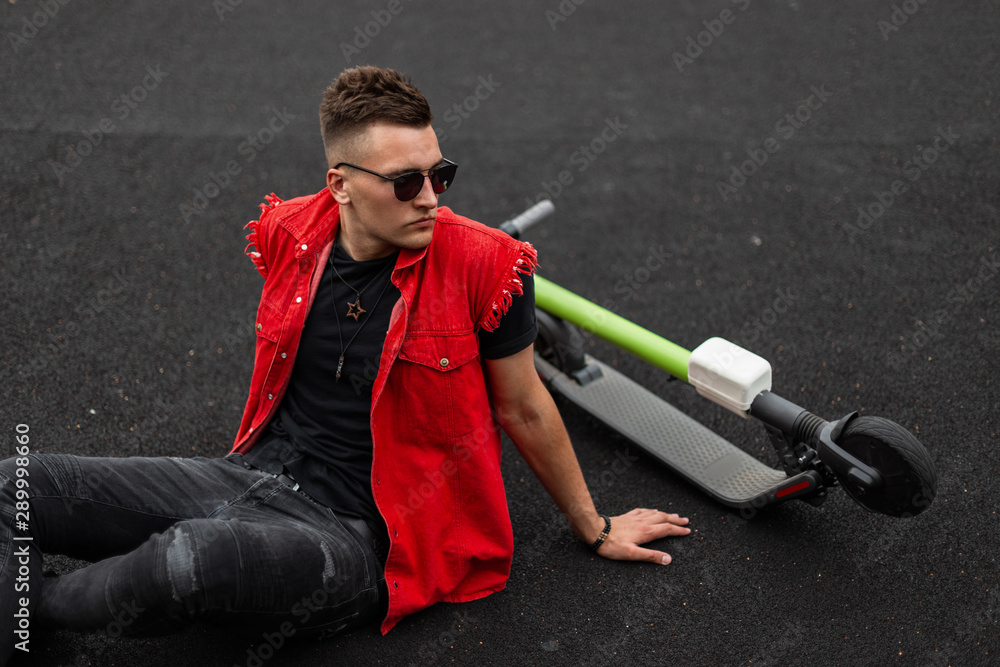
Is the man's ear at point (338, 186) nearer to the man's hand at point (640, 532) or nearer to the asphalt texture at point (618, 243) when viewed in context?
the asphalt texture at point (618, 243)

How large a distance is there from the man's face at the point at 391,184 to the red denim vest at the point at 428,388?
2.7 inches

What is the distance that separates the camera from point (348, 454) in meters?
2.18

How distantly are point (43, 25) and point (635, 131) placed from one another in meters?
3.77

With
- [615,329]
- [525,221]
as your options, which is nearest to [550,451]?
[615,329]

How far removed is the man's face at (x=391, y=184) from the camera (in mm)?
1979

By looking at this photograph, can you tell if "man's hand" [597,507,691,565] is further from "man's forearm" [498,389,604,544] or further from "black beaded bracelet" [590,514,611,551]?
"man's forearm" [498,389,604,544]

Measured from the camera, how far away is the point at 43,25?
17.1ft

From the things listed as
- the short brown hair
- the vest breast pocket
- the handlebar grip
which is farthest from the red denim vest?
the handlebar grip

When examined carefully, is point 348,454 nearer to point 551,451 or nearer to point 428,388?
point 428,388

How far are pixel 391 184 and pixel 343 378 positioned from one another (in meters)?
0.53

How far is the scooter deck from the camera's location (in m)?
Answer: 2.55

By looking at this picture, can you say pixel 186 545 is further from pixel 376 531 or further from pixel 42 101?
pixel 42 101

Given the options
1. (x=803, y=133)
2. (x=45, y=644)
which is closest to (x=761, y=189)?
(x=803, y=133)

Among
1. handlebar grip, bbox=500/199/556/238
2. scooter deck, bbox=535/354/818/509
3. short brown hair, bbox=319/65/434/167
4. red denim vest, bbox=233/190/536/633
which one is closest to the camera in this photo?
short brown hair, bbox=319/65/434/167
